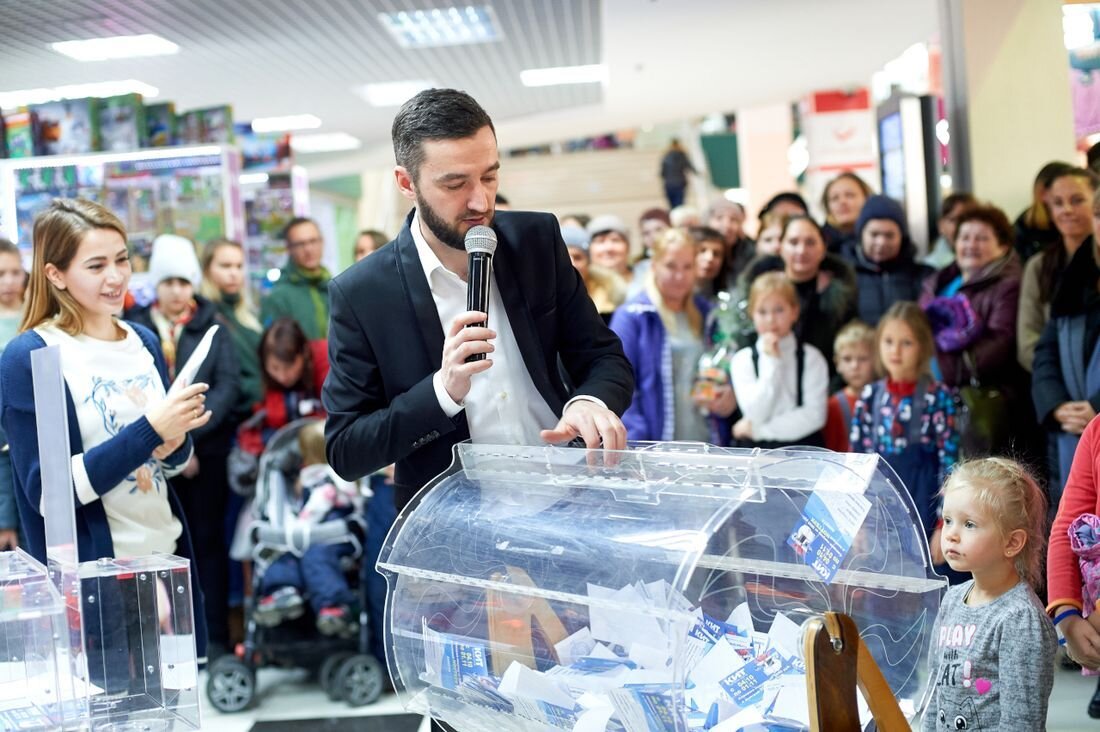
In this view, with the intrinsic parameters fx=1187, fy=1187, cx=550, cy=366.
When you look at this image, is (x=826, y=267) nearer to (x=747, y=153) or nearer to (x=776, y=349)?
(x=776, y=349)

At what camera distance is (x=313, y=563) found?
4.46m

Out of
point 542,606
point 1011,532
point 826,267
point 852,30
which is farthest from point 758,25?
point 542,606

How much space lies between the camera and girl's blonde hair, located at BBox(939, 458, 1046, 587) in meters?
2.26

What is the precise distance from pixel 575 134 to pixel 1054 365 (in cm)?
1015

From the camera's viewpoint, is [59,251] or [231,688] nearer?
[59,251]

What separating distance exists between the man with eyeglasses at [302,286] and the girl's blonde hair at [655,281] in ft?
5.20

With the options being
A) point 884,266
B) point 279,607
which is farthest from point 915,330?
point 279,607

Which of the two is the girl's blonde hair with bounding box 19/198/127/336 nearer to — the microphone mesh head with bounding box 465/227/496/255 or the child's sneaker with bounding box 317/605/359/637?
the microphone mesh head with bounding box 465/227/496/255

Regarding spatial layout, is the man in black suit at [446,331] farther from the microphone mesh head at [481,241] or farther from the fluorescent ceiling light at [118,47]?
the fluorescent ceiling light at [118,47]

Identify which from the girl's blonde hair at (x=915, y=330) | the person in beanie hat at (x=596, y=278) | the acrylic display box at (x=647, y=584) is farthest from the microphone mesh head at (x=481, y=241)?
the person in beanie hat at (x=596, y=278)

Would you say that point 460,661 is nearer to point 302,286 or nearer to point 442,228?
point 442,228

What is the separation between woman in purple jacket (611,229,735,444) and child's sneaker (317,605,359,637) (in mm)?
1252

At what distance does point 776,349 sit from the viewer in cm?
447

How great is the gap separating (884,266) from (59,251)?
11.1ft
